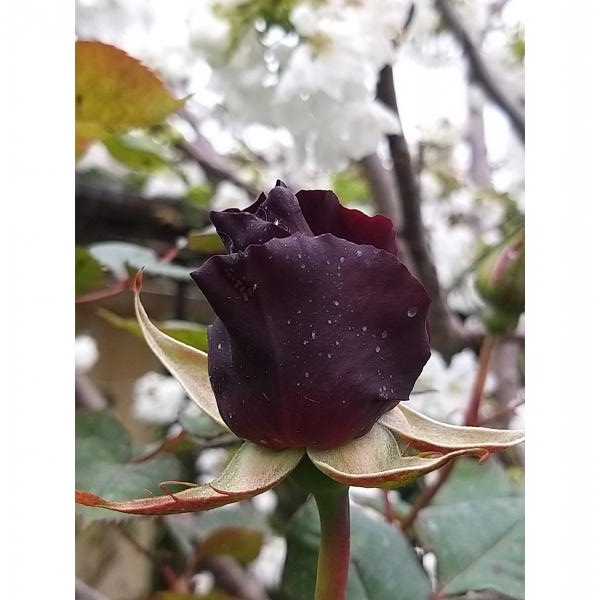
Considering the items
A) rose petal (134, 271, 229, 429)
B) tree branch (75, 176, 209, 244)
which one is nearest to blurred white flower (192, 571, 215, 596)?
tree branch (75, 176, 209, 244)

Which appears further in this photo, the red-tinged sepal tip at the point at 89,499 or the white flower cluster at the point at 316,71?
the white flower cluster at the point at 316,71

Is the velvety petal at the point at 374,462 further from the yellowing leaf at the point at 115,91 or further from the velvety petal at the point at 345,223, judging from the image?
the yellowing leaf at the point at 115,91

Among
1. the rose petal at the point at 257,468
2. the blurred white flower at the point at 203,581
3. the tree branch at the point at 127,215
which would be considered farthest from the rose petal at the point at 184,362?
the tree branch at the point at 127,215

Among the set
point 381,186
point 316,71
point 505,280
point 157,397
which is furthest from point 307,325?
point 157,397

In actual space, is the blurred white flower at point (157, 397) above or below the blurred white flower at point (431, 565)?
below

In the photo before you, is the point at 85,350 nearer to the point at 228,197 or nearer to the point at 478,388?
the point at 228,197

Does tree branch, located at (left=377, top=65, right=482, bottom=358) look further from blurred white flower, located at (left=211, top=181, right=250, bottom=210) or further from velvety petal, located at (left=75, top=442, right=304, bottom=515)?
velvety petal, located at (left=75, top=442, right=304, bottom=515)
